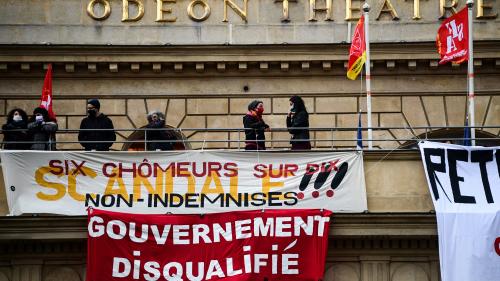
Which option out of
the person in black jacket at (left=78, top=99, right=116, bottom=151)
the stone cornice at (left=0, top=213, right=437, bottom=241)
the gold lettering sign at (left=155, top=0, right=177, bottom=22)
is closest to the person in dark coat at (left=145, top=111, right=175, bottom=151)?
the person in black jacket at (left=78, top=99, right=116, bottom=151)

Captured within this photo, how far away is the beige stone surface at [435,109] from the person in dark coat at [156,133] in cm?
1063

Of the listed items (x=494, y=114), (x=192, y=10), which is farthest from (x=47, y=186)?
(x=494, y=114)

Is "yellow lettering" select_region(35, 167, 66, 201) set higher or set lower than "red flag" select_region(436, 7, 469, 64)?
lower

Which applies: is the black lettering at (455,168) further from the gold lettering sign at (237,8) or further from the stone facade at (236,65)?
the gold lettering sign at (237,8)

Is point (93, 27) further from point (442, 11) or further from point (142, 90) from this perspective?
point (442, 11)

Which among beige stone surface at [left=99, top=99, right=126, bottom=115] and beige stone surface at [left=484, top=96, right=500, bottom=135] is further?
beige stone surface at [left=99, top=99, right=126, bottom=115]

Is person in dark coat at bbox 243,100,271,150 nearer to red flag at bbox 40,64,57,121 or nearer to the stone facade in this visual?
red flag at bbox 40,64,57,121

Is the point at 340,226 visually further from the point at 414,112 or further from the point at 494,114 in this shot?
the point at 494,114

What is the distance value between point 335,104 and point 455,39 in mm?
6801

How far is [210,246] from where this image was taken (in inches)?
1570

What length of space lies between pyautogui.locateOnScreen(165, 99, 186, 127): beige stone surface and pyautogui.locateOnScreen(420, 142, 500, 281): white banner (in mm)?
11737

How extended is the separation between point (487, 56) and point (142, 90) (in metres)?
8.93

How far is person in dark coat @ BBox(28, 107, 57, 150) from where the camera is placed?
1614 inches

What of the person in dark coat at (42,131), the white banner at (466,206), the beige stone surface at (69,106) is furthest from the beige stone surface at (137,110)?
the white banner at (466,206)
